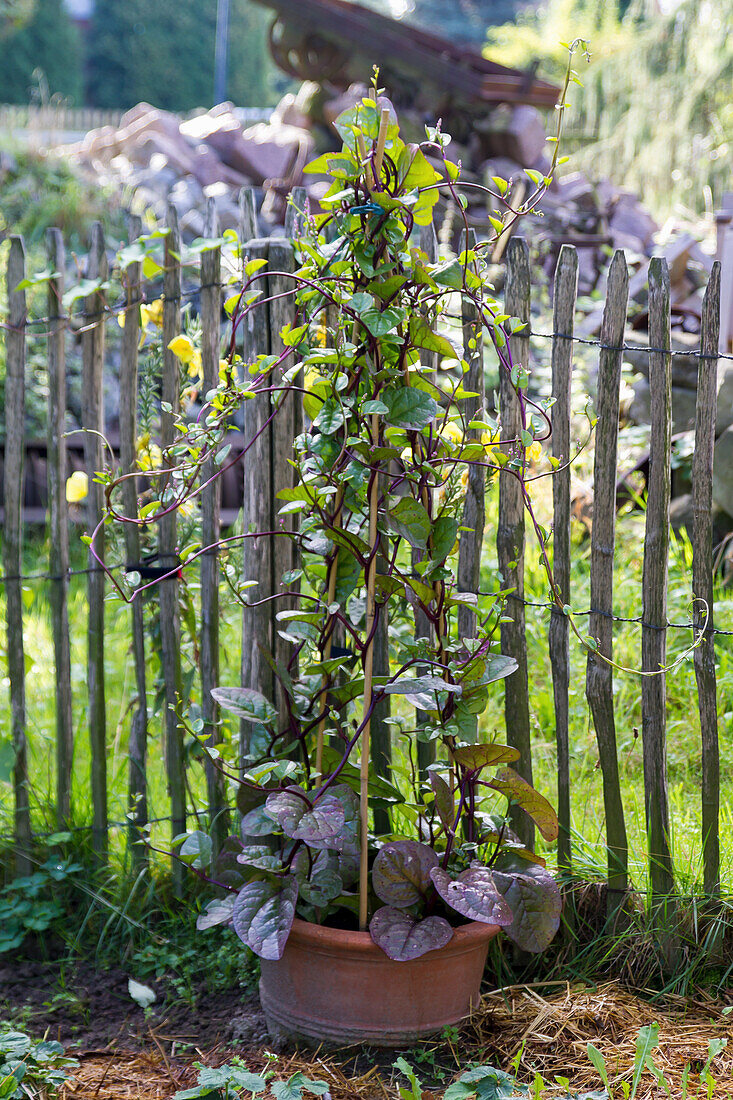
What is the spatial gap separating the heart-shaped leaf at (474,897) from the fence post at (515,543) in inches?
15.8

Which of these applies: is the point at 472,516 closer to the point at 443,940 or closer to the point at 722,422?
the point at 443,940

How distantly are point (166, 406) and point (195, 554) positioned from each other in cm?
34

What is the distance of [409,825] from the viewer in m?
2.30

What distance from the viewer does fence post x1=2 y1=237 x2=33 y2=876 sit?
Result: 2.40 m

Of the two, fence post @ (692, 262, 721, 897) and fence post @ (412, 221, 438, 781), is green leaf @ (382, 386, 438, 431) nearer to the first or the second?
fence post @ (412, 221, 438, 781)

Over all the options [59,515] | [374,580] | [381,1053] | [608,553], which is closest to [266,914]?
[381,1053]

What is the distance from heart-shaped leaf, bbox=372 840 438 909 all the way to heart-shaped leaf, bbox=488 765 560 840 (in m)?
0.21

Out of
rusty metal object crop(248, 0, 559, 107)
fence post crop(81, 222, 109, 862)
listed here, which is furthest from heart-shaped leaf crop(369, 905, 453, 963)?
rusty metal object crop(248, 0, 559, 107)

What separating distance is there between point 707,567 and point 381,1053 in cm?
123

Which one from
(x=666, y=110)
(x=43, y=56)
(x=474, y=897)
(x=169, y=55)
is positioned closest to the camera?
(x=474, y=897)

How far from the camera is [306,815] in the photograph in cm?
184

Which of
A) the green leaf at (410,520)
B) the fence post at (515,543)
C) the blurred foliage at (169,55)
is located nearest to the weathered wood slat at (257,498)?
the green leaf at (410,520)

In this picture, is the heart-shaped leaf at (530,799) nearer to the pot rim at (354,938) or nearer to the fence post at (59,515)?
the pot rim at (354,938)

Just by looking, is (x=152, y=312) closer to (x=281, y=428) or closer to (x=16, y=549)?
(x=281, y=428)
